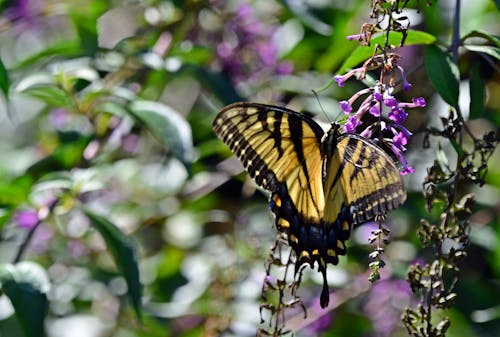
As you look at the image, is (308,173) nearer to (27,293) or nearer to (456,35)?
(456,35)

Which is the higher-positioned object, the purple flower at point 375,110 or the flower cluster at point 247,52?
the purple flower at point 375,110

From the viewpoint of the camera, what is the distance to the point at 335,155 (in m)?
1.28

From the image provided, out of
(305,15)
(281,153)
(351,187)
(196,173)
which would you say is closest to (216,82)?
(305,15)

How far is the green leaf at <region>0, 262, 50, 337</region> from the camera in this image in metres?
1.39

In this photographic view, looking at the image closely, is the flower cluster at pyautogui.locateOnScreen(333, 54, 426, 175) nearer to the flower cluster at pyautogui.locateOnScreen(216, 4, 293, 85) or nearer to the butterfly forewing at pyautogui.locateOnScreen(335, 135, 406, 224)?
the butterfly forewing at pyautogui.locateOnScreen(335, 135, 406, 224)

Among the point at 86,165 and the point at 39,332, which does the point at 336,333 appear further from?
the point at 39,332

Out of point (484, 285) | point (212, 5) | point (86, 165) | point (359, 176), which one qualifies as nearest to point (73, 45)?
point (86, 165)

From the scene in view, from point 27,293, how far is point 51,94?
495 mm

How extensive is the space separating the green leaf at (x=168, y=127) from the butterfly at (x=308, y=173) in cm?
29

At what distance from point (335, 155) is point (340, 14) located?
971 millimetres

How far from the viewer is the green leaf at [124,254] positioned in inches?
60.3

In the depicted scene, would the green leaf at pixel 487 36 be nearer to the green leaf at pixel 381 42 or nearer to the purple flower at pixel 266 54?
the green leaf at pixel 381 42

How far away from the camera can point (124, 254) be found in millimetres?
1554

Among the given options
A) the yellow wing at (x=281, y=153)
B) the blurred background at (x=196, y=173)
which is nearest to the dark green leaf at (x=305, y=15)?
the blurred background at (x=196, y=173)
